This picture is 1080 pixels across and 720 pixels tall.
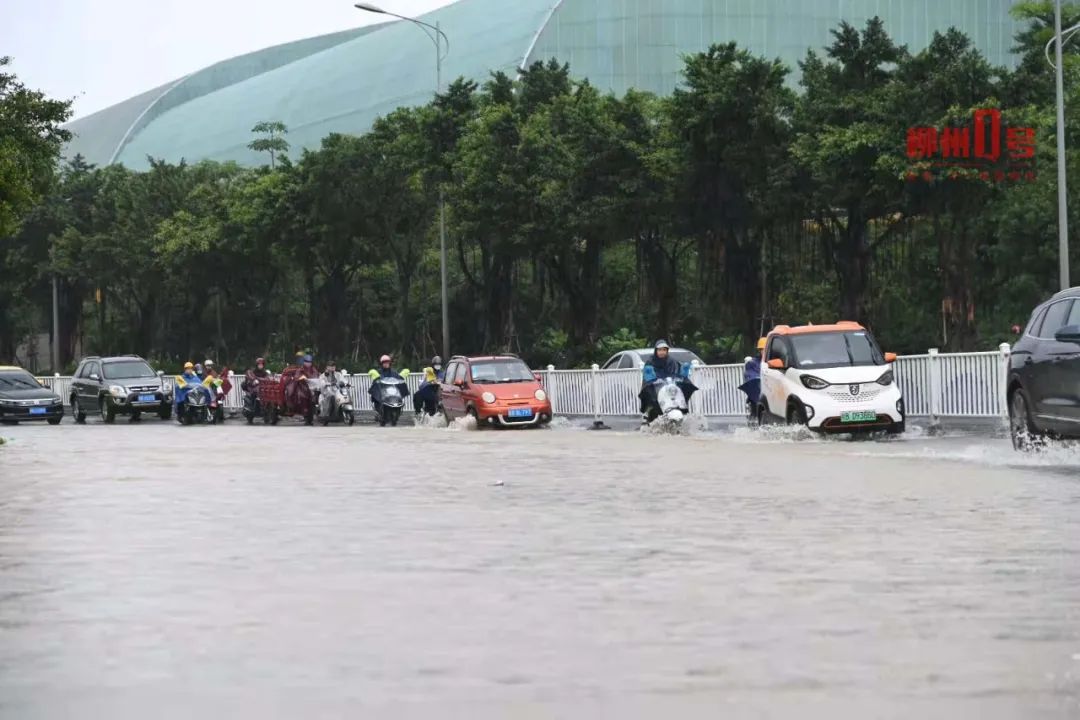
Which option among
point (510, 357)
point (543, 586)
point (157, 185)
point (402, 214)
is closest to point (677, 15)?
point (157, 185)

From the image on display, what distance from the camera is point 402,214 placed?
183 ft

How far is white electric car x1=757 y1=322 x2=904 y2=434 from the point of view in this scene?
2516 centimetres

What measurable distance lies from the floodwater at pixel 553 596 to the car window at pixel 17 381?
2885 cm

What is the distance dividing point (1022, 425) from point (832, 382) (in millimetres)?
6105

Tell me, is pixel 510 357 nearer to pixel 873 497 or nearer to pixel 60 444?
pixel 60 444

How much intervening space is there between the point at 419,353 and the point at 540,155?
21851 mm

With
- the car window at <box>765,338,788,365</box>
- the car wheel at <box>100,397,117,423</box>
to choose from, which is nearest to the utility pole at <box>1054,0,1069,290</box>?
the car window at <box>765,338,788,365</box>

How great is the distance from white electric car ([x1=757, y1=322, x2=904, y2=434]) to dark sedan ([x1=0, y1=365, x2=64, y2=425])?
978 inches

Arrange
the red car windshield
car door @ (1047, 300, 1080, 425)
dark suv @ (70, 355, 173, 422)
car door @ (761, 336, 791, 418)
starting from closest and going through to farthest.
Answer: car door @ (1047, 300, 1080, 425), car door @ (761, 336, 791, 418), the red car windshield, dark suv @ (70, 355, 173, 422)

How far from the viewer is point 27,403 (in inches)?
1791

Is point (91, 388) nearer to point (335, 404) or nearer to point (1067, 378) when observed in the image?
point (335, 404)

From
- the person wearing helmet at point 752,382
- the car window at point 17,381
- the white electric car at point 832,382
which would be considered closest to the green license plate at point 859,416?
the white electric car at point 832,382

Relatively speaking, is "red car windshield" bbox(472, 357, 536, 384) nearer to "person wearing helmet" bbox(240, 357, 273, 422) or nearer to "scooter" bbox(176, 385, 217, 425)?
"scooter" bbox(176, 385, 217, 425)

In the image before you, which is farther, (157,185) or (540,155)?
(157,185)
